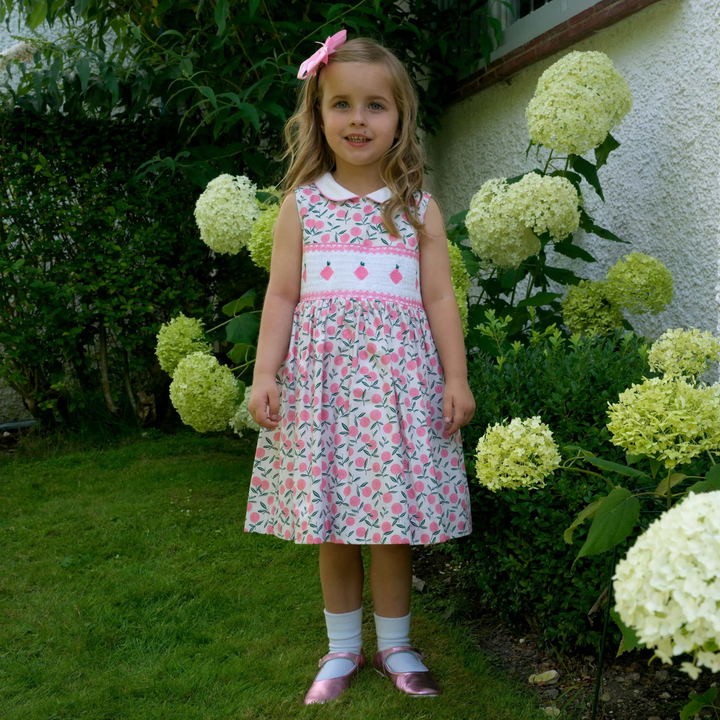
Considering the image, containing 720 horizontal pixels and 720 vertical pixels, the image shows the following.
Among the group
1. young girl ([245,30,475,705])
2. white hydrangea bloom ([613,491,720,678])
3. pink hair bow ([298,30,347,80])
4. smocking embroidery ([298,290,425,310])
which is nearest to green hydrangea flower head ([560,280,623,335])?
young girl ([245,30,475,705])

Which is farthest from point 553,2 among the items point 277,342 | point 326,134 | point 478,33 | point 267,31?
point 277,342

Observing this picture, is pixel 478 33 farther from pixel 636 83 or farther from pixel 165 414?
pixel 165 414

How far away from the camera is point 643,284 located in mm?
2514

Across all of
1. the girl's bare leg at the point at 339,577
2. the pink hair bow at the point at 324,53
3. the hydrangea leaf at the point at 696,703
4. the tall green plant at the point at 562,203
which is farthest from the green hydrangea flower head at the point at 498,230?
the hydrangea leaf at the point at 696,703

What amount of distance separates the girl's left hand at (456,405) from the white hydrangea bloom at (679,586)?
953 millimetres

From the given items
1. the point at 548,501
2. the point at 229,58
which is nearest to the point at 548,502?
the point at 548,501

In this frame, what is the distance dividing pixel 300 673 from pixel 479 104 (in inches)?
118

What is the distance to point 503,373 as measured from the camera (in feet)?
6.91

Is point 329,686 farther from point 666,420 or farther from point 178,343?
point 178,343

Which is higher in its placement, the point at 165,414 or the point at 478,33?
the point at 478,33

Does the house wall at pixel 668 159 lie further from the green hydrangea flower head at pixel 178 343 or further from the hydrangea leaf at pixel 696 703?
the green hydrangea flower head at pixel 178 343

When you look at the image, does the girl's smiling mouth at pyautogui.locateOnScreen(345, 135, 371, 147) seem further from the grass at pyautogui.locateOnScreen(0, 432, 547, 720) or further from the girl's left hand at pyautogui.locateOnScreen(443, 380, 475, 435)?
the grass at pyautogui.locateOnScreen(0, 432, 547, 720)

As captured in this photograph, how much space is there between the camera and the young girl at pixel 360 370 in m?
1.80

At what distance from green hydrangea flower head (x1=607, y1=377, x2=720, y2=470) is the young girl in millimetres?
550
